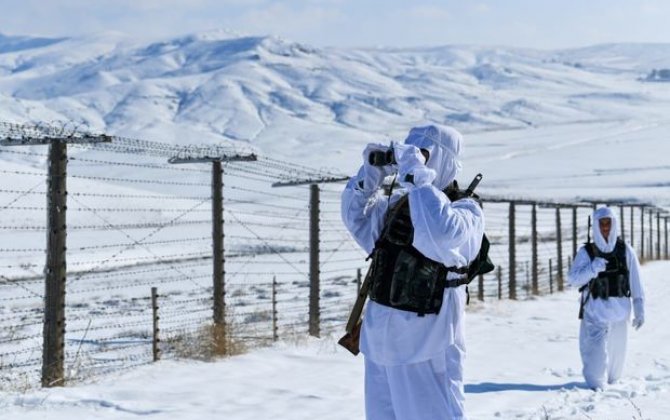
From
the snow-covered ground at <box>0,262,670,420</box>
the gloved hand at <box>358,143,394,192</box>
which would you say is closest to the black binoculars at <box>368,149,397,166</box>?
the gloved hand at <box>358,143,394,192</box>

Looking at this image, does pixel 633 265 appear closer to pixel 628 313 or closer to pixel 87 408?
pixel 628 313

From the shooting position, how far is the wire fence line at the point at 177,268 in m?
12.3

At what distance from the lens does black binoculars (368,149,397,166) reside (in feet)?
14.2

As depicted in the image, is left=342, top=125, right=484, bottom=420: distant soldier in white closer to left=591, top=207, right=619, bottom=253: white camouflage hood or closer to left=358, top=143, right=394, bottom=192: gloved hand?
left=358, top=143, right=394, bottom=192: gloved hand

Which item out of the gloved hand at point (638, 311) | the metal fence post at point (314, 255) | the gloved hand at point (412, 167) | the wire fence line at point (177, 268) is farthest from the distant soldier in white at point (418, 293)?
the metal fence post at point (314, 255)

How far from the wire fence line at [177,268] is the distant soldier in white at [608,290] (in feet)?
11.9

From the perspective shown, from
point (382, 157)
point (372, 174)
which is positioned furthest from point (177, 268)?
point (382, 157)

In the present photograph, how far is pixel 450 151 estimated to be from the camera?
4414mm

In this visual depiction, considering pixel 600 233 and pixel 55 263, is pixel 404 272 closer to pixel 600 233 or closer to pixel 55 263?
pixel 55 263

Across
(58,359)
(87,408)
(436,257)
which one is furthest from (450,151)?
(58,359)

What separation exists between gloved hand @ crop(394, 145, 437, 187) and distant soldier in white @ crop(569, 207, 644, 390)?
6.07 m

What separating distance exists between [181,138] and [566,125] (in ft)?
235

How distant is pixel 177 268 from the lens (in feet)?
118

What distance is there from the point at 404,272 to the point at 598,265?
6.02 metres
